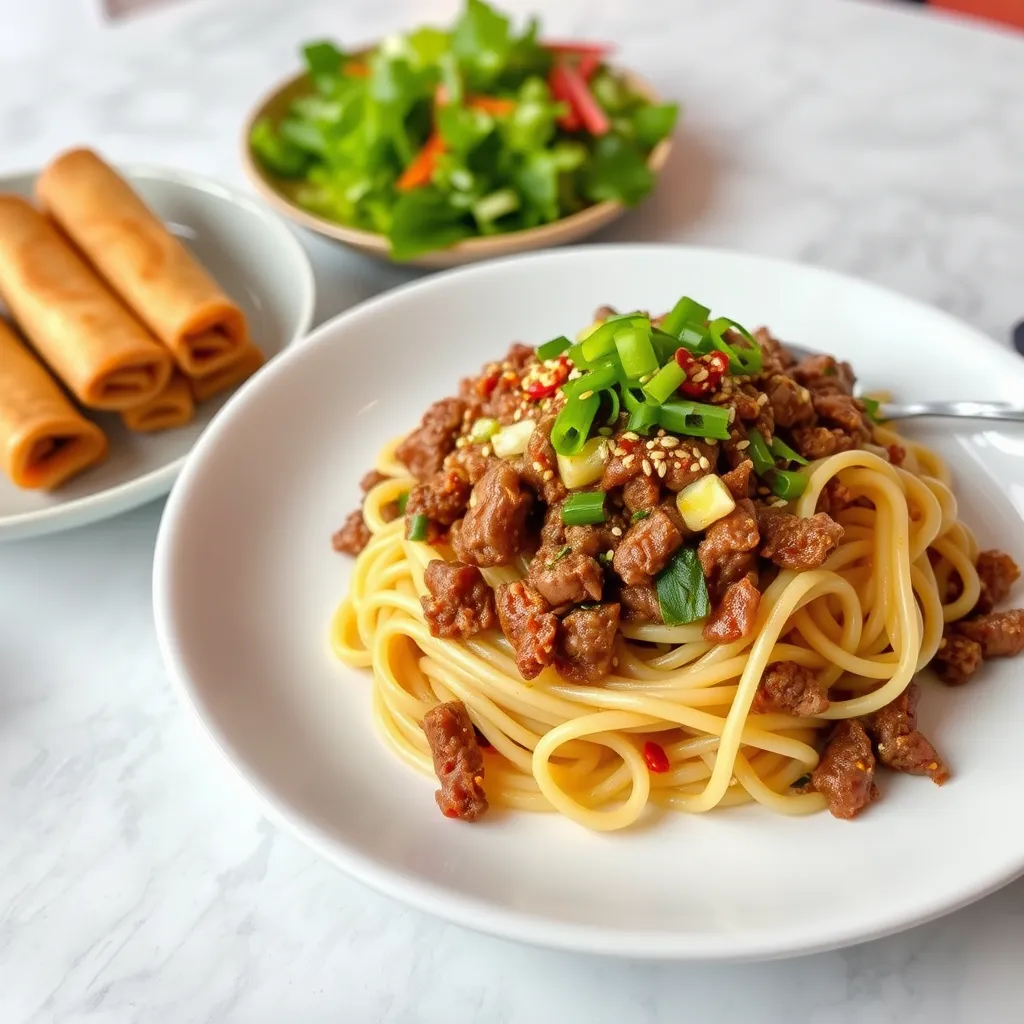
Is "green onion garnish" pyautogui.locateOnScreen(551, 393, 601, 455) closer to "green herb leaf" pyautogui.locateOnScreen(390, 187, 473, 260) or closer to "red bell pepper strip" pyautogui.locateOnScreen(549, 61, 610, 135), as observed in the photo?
"green herb leaf" pyautogui.locateOnScreen(390, 187, 473, 260)

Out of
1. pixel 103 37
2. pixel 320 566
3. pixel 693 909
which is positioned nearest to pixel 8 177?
pixel 103 37

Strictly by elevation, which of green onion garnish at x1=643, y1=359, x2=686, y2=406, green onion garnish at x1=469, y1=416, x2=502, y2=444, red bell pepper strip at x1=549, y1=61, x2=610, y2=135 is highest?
green onion garnish at x1=643, y1=359, x2=686, y2=406

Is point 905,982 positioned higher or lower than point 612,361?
lower

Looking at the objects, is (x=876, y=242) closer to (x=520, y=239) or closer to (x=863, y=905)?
(x=520, y=239)

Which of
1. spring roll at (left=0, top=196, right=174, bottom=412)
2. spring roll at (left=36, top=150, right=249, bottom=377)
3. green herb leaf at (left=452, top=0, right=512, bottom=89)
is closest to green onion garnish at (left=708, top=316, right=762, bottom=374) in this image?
spring roll at (left=36, top=150, right=249, bottom=377)

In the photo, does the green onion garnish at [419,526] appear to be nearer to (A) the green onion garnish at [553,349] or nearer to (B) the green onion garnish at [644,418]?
(A) the green onion garnish at [553,349]

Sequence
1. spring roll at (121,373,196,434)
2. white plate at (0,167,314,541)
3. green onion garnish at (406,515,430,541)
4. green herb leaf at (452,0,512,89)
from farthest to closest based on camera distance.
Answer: green herb leaf at (452,0,512,89) < spring roll at (121,373,196,434) < white plate at (0,167,314,541) < green onion garnish at (406,515,430,541)
